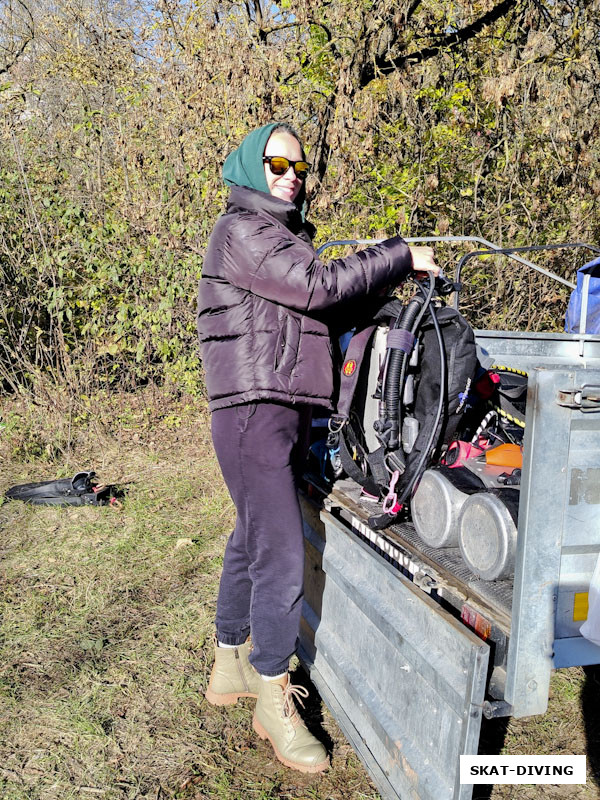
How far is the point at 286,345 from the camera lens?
2246mm

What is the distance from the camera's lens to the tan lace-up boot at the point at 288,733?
2498 millimetres

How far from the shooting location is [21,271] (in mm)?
6543

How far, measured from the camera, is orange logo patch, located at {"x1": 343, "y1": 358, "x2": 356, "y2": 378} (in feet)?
8.39

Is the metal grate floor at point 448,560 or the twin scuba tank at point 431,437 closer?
the metal grate floor at point 448,560

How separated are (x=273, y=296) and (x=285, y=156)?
54cm

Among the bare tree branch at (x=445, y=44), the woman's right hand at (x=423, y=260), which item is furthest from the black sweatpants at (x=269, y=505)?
the bare tree branch at (x=445, y=44)

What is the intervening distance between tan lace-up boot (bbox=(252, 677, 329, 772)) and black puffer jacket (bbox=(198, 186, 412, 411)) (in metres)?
1.14

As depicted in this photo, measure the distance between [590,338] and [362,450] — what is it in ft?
5.66

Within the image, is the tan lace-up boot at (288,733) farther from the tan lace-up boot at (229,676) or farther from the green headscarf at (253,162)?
the green headscarf at (253,162)

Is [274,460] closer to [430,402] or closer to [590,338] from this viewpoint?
[430,402]

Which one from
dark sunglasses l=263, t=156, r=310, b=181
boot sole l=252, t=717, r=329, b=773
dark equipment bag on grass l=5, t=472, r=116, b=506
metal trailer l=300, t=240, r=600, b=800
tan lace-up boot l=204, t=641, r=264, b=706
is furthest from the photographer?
dark equipment bag on grass l=5, t=472, r=116, b=506

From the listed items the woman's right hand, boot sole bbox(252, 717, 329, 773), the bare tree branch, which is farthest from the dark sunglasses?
the bare tree branch

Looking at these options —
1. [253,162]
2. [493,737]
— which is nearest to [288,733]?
[493,737]

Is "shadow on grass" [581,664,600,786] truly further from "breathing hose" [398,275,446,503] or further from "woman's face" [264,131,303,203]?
"woman's face" [264,131,303,203]
